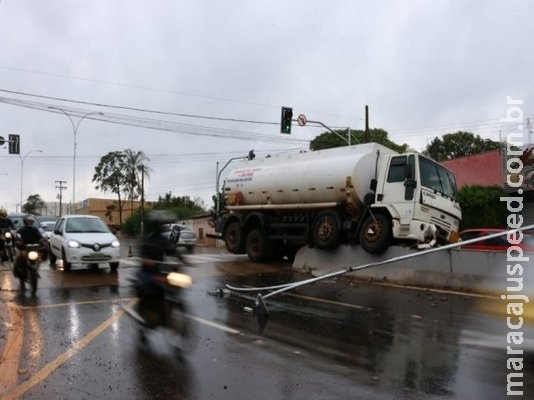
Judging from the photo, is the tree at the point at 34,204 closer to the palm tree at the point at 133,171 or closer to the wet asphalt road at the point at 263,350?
the palm tree at the point at 133,171

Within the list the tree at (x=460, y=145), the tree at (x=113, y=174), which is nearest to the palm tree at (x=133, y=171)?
the tree at (x=113, y=174)

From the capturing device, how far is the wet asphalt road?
17.3ft

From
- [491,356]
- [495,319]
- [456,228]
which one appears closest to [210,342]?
[491,356]

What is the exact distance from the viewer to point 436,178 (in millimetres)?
14867

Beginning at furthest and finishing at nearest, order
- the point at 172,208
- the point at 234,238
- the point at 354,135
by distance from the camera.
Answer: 1. the point at 172,208
2. the point at 354,135
3. the point at 234,238

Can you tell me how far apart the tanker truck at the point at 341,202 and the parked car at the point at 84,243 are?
5.32m

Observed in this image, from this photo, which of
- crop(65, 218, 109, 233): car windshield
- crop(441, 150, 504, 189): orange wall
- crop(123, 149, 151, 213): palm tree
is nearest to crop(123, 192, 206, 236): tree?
crop(123, 149, 151, 213): palm tree

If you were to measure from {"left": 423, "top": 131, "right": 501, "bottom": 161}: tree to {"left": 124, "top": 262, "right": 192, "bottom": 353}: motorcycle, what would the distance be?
50.1 metres

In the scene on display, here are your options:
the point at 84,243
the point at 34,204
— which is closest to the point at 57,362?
the point at 84,243

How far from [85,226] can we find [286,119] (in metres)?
11.8

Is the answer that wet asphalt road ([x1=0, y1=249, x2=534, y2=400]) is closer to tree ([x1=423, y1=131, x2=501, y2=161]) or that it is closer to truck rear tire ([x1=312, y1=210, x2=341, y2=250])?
truck rear tire ([x1=312, y1=210, x2=341, y2=250])

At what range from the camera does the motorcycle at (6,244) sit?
17345 mm

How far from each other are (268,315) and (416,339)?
262 centimetres

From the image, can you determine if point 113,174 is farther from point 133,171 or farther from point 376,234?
point 376,234
